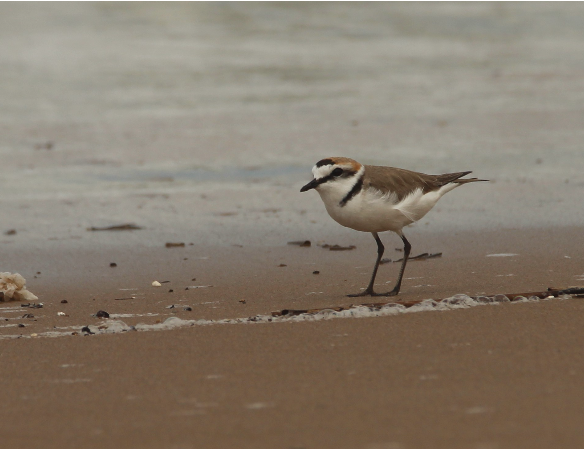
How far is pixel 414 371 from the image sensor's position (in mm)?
3768

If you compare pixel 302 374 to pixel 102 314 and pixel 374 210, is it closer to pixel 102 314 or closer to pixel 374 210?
pixel 102 314

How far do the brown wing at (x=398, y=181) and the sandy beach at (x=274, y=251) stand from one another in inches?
25.2

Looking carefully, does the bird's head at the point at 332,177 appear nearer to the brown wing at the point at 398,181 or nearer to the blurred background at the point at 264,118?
the brown wing at the point at 398,181

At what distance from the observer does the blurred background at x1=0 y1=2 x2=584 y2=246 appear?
8.64m

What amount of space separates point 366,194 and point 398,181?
0.32 m

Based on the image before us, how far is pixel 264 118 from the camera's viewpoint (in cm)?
1368

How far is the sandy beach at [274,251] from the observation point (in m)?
3.37

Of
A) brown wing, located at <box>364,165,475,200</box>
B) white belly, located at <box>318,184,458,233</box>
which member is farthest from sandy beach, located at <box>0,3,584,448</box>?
brown wing, located at <box>364,165,475,200</box>

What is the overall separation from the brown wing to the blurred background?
172cm

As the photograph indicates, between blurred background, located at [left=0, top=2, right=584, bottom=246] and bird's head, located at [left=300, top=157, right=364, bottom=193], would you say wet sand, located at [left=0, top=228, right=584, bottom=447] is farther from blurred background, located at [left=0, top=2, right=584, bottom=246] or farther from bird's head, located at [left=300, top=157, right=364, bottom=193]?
blurred background, located at [left=0, top=2, right=584, bottom=246]

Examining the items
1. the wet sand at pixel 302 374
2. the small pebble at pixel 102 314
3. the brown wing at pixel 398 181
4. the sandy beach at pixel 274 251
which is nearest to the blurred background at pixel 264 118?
the sandy beach at pixel 274 251

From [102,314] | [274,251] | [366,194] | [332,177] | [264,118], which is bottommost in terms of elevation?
[102,314]

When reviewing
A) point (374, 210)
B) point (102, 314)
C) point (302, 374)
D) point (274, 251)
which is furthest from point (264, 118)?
point (302, 374)

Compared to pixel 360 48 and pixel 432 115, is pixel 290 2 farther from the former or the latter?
pixel 432 115
